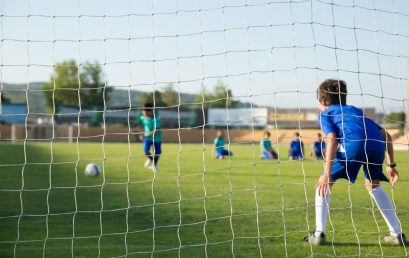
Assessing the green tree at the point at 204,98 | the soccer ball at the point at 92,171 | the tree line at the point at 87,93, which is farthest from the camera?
the tree line at the point at 87,93

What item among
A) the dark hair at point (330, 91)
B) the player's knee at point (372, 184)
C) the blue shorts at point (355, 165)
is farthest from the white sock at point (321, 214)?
the dark hair at point (330, 91)

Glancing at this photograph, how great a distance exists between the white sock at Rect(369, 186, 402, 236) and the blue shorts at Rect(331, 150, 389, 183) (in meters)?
0.15

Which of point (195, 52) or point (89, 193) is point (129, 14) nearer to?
point (195, 52)

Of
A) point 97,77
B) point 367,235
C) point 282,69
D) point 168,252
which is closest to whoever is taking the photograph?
point 168,252

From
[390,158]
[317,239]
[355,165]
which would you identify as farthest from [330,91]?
[317,239]

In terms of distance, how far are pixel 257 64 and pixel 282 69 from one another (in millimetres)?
223

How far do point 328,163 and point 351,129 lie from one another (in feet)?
1.71

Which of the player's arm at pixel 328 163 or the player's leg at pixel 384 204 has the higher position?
the player's arm at pixel 328 163

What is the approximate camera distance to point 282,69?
4.72 metres

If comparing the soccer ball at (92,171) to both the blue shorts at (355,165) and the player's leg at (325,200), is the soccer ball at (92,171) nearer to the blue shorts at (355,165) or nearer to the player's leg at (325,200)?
the player's leg at (325,200)

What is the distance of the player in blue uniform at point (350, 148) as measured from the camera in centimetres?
482

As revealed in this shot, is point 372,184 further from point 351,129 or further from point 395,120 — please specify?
point 395,120

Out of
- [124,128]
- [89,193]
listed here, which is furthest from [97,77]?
[89,193]

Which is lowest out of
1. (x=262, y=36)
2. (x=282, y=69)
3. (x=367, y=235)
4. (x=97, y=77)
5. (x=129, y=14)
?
(x=367, y=235)
